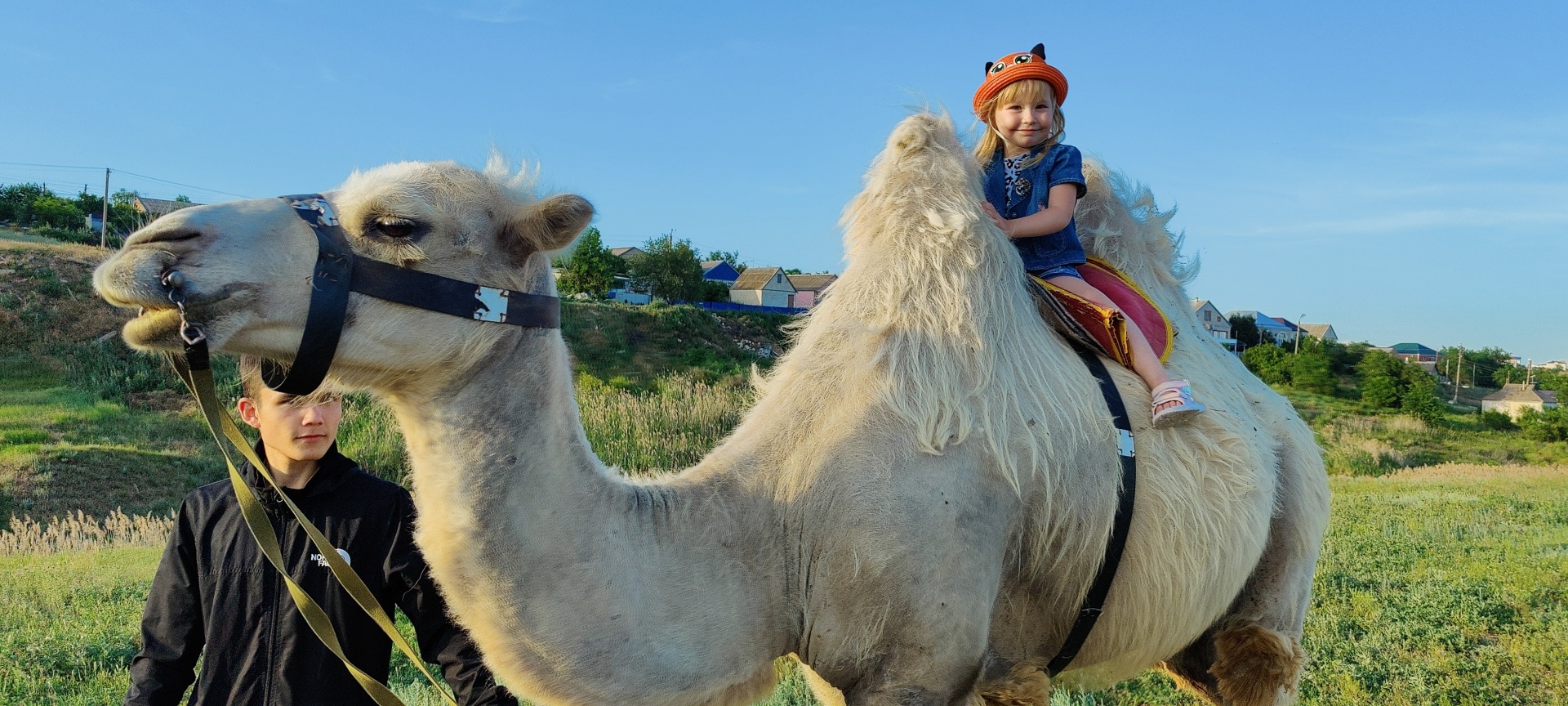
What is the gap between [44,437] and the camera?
17.3 m

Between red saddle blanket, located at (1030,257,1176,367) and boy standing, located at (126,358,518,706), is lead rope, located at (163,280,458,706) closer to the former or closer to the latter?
boy standing, located at (126,358,518,706)

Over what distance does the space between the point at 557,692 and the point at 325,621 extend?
2.22ft

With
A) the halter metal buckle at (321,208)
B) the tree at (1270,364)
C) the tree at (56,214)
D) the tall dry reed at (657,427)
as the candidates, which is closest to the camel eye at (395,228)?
the halter metal buckle at (321,208)

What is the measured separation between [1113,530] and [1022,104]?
1.66 m

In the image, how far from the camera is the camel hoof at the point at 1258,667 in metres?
3.45

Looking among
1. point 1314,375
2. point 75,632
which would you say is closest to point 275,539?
point 75,632

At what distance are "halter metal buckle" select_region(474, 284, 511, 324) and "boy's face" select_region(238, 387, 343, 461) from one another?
2.56 feet

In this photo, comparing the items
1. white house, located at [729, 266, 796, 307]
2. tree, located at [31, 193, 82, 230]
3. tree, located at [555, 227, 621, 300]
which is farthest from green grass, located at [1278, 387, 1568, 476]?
tree, located at [31, 193, 82, 230]

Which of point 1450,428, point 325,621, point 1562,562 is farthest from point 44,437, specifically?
point 1450,428

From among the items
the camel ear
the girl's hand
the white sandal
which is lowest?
the white sandal

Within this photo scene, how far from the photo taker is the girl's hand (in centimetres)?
331

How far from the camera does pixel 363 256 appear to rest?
223 centimetres

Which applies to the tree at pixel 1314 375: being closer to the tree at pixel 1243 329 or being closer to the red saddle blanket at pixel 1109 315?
the tree at pixel 1243 329

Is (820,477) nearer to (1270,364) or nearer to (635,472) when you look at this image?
(635,472)
